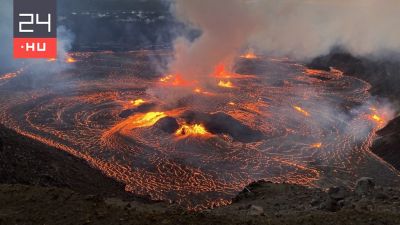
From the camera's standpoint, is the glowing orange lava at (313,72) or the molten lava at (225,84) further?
the glowing orange lava at (313,72)

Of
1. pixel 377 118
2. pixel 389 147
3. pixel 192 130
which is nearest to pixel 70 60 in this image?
pixel 192 130

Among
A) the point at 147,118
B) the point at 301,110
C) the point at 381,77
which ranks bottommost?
the point at 147,118

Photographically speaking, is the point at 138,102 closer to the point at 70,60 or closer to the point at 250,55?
the point at 70,60

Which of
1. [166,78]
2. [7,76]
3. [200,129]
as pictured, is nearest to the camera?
[200,129]

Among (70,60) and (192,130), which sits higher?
(70,60)

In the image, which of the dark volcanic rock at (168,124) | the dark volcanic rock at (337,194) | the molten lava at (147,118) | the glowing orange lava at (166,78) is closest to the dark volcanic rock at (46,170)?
the dark volcanic rock at (168,124)

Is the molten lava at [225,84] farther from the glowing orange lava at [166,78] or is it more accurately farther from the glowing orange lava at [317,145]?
the glowing orange lava at [317,145]
